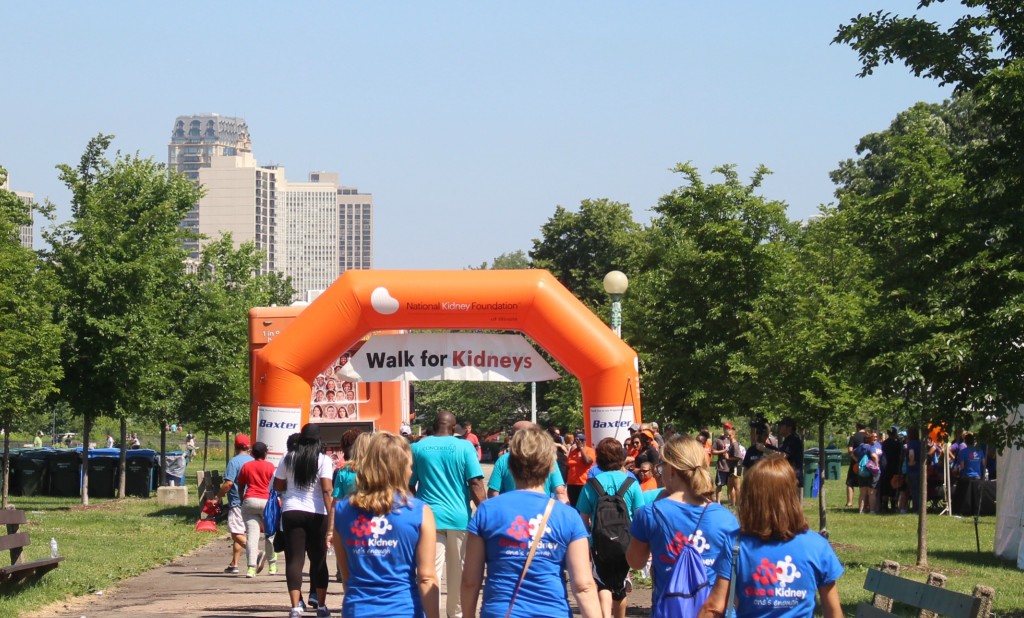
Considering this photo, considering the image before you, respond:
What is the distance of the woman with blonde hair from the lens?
6.60 m

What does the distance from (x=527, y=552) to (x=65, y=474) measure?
2953 centimetres

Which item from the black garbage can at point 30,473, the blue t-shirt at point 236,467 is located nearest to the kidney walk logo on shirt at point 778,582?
the blue t-shirt at point 236,467

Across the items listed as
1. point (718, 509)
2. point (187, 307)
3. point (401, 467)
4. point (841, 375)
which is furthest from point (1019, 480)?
point (187, 307)

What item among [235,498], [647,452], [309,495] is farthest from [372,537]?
[235,498]

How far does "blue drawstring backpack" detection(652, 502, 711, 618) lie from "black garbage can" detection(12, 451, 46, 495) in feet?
97.4

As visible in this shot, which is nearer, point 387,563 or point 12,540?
point 387,563

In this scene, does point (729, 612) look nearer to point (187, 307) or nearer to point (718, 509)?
point (718, 509)

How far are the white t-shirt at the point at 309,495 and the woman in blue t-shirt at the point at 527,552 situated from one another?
5123 mm

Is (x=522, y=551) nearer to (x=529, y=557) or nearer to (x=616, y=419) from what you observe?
(x=529, y=557)

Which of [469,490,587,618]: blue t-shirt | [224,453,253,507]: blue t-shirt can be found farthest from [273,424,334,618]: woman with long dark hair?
[469,490,587,618]: blue t-shirt

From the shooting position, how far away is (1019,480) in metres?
15.9

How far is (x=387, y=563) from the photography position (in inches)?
248

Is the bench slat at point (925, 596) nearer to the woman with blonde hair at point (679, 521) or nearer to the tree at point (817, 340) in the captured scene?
the woman with blonde hair at point (679, 521)

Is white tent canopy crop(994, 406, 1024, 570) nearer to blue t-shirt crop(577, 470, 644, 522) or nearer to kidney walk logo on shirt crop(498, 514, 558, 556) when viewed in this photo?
blue t-shirt crop(577, 470, 644, 522)
